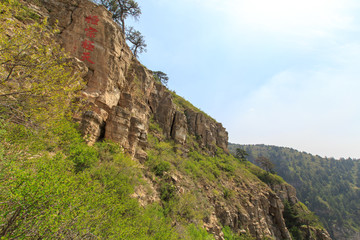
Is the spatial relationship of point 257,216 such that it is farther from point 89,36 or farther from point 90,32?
point 90,32

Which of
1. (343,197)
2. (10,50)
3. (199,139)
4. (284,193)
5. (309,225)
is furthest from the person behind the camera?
(343,197)

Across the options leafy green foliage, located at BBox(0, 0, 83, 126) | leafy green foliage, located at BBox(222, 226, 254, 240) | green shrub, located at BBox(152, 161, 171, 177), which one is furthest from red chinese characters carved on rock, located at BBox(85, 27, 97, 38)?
leafy green foliage, located at BBox(222, 226, 254, 240)

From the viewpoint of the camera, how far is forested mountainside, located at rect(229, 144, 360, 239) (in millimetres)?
77938

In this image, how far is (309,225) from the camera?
→ 34.9 metres

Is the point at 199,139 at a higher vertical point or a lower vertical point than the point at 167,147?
higher

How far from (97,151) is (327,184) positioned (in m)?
142

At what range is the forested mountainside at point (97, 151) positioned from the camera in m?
4.91

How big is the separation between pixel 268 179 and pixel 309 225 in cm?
1108

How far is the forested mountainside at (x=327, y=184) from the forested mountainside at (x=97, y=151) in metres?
67.3

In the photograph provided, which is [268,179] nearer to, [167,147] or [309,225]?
[309,225]

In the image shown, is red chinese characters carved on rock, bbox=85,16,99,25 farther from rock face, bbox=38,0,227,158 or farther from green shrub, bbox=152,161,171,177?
green shrub, bbox=152,161,171,177

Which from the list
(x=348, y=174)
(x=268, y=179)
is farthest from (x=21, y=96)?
(x=348, y=174)

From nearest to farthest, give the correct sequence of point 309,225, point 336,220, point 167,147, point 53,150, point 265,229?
point 53,150
point 167,147
point 265,229
point 309,225
point 336,220

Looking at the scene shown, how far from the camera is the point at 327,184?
105 meters
